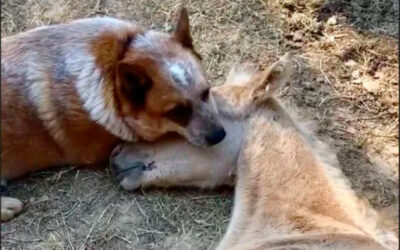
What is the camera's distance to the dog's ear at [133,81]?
3.34 metres

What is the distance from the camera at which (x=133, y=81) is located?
3367 mm

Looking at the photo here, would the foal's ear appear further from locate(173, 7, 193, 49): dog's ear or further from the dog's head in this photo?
locate(173, 7, 193, 49): dog's ear

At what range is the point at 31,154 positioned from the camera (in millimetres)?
3488

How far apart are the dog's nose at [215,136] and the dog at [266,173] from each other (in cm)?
7

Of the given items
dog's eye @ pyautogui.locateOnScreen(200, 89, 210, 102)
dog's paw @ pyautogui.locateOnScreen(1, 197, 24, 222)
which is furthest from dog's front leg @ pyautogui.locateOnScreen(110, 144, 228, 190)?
dog's paw @ pyautogui.locateOnScreen(1, 197, 24, 222)

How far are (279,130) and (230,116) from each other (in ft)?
0.75

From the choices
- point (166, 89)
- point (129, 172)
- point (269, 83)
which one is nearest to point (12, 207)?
point (129, 172)

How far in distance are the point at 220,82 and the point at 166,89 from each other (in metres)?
0.79

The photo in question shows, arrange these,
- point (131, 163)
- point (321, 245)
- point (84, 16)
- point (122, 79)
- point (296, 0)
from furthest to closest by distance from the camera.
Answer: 1. point (296, 0)
2. point (84, 16)
3. point (131, 163)
4. point (122, 79)
5. point (321, 245)

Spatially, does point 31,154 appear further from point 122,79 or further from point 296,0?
point 296,0

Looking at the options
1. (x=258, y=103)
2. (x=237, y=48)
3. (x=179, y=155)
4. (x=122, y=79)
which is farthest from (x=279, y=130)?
(x=237, y=48)

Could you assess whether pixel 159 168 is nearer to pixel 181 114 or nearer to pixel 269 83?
pixel 181 114

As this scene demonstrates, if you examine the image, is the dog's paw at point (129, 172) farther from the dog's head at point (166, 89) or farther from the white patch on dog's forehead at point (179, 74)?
the white patch on dog's forehead at point (179, 74)

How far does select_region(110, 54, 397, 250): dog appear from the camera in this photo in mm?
3125
